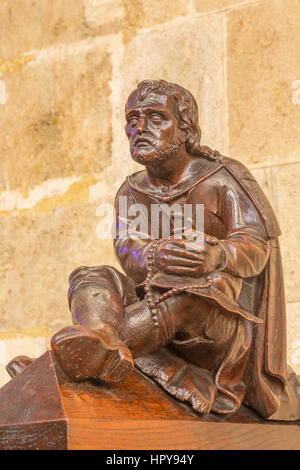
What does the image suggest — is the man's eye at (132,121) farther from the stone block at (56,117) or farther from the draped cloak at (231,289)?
the stone block at (56,117)

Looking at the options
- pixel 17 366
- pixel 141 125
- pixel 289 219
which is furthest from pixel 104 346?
pixel 289 219

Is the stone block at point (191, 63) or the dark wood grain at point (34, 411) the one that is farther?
the stone block at point (191, 63)

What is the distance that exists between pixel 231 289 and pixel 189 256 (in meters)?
0.16

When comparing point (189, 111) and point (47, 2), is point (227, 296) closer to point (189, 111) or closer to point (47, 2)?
point (189, 111)

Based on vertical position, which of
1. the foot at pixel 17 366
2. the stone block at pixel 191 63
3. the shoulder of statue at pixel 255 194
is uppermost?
the stone block at pixel 191 63

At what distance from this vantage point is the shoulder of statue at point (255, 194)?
2096mm

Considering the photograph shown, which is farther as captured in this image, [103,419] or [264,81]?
[264,81]

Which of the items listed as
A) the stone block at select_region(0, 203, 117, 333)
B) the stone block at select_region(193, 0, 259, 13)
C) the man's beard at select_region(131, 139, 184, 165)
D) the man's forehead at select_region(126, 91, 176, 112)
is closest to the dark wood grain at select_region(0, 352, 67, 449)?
the man's beard at select_region(131, 139, 184, 165)

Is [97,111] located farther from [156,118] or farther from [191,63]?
[156,118]

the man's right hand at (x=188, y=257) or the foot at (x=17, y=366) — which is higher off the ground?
the man's right hand at (x=188, y=257)

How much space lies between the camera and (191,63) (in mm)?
3316

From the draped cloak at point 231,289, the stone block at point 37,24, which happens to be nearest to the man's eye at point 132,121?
the draped cloak at point 231,289

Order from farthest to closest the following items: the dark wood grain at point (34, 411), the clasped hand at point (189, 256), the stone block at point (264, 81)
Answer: the stone block at point (264, 81)
the clasped hand at point (189, 256)
the dark wood grain at point (34, 411)

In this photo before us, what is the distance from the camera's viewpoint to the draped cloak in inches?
75.7
